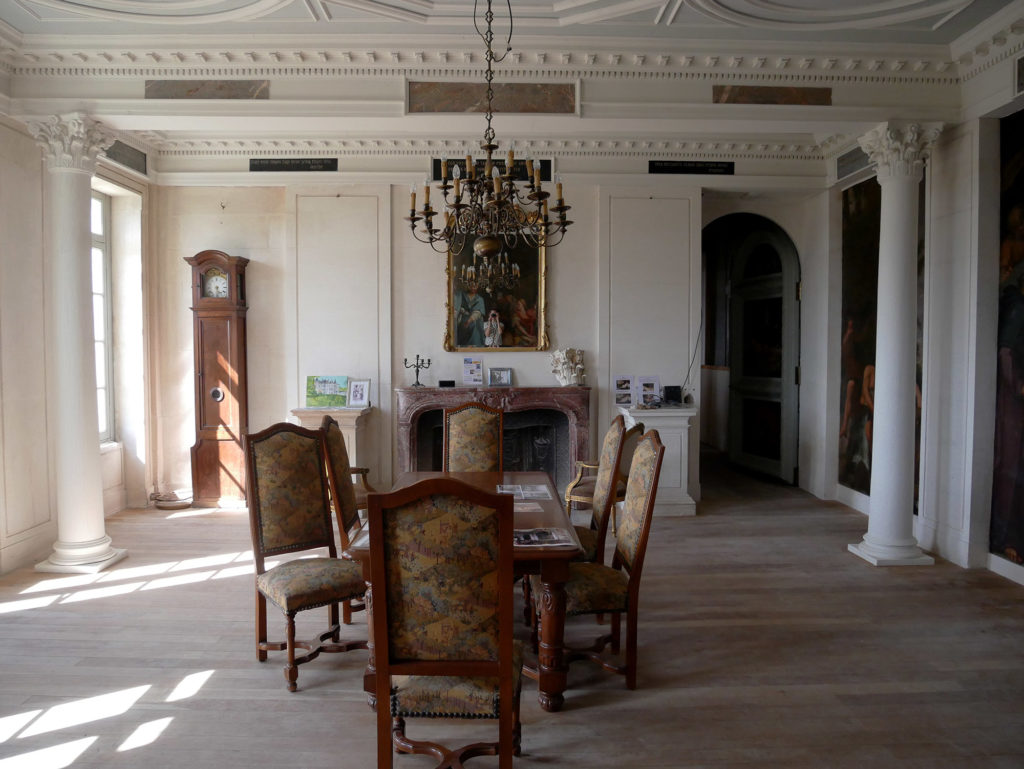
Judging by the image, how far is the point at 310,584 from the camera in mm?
3387

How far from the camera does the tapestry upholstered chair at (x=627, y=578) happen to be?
3.24 meters

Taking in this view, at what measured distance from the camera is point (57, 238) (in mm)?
4973

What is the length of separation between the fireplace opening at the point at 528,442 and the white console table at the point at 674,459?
3.14 feet

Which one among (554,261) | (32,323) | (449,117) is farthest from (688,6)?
(32,323)

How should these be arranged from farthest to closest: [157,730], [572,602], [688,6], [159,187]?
[159,187]
[688,6]
[572,602]
[157,730]

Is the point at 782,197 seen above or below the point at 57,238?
above

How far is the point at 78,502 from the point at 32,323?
1454 millimetres

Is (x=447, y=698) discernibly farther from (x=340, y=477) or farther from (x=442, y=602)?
(x=340, y=477)

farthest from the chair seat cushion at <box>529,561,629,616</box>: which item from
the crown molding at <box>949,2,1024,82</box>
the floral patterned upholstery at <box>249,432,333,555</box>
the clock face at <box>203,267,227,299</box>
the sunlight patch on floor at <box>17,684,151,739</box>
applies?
the clock face at <box>203,267,227,299</box>

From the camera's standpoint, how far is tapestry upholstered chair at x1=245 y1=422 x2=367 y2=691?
11.1ft

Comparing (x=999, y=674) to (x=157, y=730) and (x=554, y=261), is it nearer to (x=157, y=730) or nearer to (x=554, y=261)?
(x=157, y=730)

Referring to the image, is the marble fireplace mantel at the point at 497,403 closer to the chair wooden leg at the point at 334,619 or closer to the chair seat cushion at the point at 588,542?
the chair seat cushion at the point at 588,542

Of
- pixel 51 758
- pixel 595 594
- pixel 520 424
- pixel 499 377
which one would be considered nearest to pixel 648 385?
pixel 520 424

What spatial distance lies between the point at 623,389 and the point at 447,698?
5.14m
